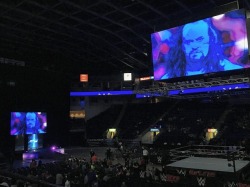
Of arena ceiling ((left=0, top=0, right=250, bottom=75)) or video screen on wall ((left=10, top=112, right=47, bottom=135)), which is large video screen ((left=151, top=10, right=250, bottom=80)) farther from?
video screen on wall ((left=10, top=112, right=47, bottom=135))

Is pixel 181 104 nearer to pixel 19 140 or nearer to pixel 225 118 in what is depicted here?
pixel 225 118

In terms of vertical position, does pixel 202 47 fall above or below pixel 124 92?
below

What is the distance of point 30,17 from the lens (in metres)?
23.9

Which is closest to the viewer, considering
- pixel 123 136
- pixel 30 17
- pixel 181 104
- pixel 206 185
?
pixel 206 185

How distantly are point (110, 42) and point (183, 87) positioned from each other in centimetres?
1693

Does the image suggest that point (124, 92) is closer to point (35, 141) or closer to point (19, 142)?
point (35, 141)

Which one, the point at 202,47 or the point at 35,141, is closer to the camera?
the point at 202,47

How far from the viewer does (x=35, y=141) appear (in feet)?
97.5

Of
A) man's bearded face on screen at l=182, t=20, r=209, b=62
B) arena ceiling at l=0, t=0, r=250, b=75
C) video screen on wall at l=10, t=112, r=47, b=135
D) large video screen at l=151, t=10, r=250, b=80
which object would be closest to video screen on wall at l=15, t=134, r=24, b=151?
video screen on wall at l=10, t=112, r=47, b=135

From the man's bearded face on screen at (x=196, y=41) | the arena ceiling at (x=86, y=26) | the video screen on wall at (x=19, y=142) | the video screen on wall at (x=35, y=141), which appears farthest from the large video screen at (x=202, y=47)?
the video screen on wall at (x=19, y=142)

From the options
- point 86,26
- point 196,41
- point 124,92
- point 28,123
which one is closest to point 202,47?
point 196,41

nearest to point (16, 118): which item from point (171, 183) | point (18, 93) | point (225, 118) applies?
point (18, 93)

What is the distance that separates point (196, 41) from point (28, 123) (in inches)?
806

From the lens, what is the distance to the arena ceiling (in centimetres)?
2205
